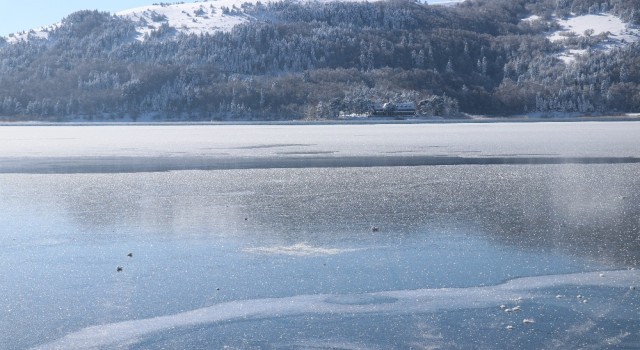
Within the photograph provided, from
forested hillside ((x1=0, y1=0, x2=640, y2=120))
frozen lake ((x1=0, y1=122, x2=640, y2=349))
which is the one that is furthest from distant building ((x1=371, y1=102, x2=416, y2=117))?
frozen lake ((x1=0, y1=122, x2=640, y2=349))

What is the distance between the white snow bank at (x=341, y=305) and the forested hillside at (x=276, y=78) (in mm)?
102319

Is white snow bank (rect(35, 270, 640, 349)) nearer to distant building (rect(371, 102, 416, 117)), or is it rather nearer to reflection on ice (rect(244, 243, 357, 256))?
reflection on ice (rect(244, 243, 357, 256))

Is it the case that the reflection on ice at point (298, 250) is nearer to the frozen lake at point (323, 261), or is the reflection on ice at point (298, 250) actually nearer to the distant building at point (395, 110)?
the frozen lake at point (323, 261)

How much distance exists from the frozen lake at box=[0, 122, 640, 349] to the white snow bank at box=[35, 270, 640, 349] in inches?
1.2

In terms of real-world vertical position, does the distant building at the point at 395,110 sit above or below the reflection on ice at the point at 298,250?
below

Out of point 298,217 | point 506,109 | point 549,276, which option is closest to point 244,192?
point 298,217

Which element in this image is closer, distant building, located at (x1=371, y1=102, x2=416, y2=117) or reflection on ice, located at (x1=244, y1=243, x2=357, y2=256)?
reflection on ice, located at (x1=244, y1=243, x2=357, y2=256)

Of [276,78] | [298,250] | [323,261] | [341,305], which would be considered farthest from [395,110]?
[341,305]

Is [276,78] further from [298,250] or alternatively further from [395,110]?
[298,250]

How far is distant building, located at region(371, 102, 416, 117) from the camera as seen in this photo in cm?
10744

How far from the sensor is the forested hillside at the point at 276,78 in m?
141

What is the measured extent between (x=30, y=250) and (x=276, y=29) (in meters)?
187

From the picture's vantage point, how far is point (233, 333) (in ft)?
26.2

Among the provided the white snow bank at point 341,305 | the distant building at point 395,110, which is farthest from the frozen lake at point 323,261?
the distant building at point 395,110
